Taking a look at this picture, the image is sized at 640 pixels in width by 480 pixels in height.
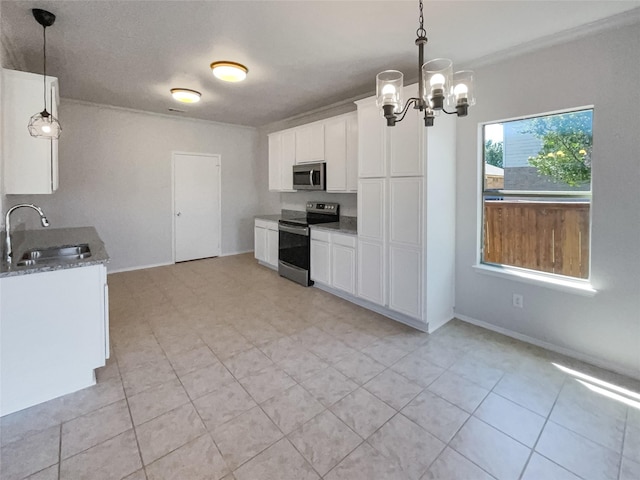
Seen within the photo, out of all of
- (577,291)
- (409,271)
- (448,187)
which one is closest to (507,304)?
(577,291)

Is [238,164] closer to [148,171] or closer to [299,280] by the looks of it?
[148,171]

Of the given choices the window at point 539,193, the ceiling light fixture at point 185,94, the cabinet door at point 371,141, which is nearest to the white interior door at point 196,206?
the ceiling light fixture at point 185,94

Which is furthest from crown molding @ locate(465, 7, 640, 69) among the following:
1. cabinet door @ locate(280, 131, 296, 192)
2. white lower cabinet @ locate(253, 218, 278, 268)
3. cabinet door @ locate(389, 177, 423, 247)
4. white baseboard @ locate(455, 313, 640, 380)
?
white lower cabinet @ locate(253, 218, 278, 268)

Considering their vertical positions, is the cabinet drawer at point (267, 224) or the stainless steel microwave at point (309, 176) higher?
the stainless steel microwave at point (309, 176)

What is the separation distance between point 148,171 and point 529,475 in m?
5.98

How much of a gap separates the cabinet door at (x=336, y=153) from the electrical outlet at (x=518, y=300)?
2291mm

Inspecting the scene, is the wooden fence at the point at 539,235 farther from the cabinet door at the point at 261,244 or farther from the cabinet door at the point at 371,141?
the cabinet door at the point at 261,244

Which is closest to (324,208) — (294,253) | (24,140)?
(294,253)

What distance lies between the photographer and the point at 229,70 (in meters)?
3.19

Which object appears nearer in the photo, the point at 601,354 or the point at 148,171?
the point at 601,354

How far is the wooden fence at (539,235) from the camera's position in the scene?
269 cm

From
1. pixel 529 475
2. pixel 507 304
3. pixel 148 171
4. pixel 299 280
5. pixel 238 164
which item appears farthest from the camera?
pixel 238 164

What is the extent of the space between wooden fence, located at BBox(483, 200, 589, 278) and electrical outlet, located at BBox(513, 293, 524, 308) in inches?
11.3

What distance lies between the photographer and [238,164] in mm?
6465
